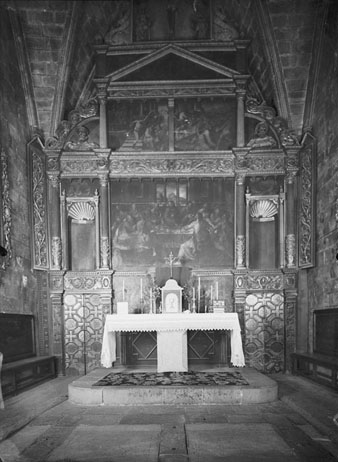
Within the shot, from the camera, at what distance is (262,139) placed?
31.3ft

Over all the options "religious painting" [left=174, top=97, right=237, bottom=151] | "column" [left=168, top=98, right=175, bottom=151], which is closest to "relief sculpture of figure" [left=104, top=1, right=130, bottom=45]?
"column" [left=168, top=98, right=175, bottom=151]

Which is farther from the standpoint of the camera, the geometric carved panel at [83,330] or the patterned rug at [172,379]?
the geometric carved panel at [83,330]

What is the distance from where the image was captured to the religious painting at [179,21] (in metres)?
9.95

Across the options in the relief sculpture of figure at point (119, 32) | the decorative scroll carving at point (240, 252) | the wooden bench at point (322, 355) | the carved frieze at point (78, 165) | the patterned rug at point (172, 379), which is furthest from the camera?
the relief sculpture of figure at point (119, 32)

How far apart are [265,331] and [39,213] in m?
6.06

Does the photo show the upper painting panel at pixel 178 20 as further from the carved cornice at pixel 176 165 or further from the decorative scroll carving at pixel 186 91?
the carved cornice at pixel 176 165

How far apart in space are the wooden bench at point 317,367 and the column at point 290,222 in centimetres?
211

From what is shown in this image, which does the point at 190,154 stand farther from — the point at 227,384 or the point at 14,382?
the point at 14,382

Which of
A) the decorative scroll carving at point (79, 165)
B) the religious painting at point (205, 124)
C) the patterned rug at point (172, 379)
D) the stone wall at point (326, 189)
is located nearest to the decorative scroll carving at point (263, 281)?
the stone wall at point (326, 189)

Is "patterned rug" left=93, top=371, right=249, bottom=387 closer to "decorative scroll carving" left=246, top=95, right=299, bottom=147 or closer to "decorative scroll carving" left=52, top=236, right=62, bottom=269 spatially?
"decorative scroll carving" left=52, top=236, right=62, bottom=269

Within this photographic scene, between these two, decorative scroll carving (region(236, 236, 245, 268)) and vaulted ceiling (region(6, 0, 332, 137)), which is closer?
vaulted ceiling (region(6, 0, 332, 137))

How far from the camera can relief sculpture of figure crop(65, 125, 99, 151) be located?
377 inches

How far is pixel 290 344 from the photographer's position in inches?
355

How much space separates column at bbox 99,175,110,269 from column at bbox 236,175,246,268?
312cm
